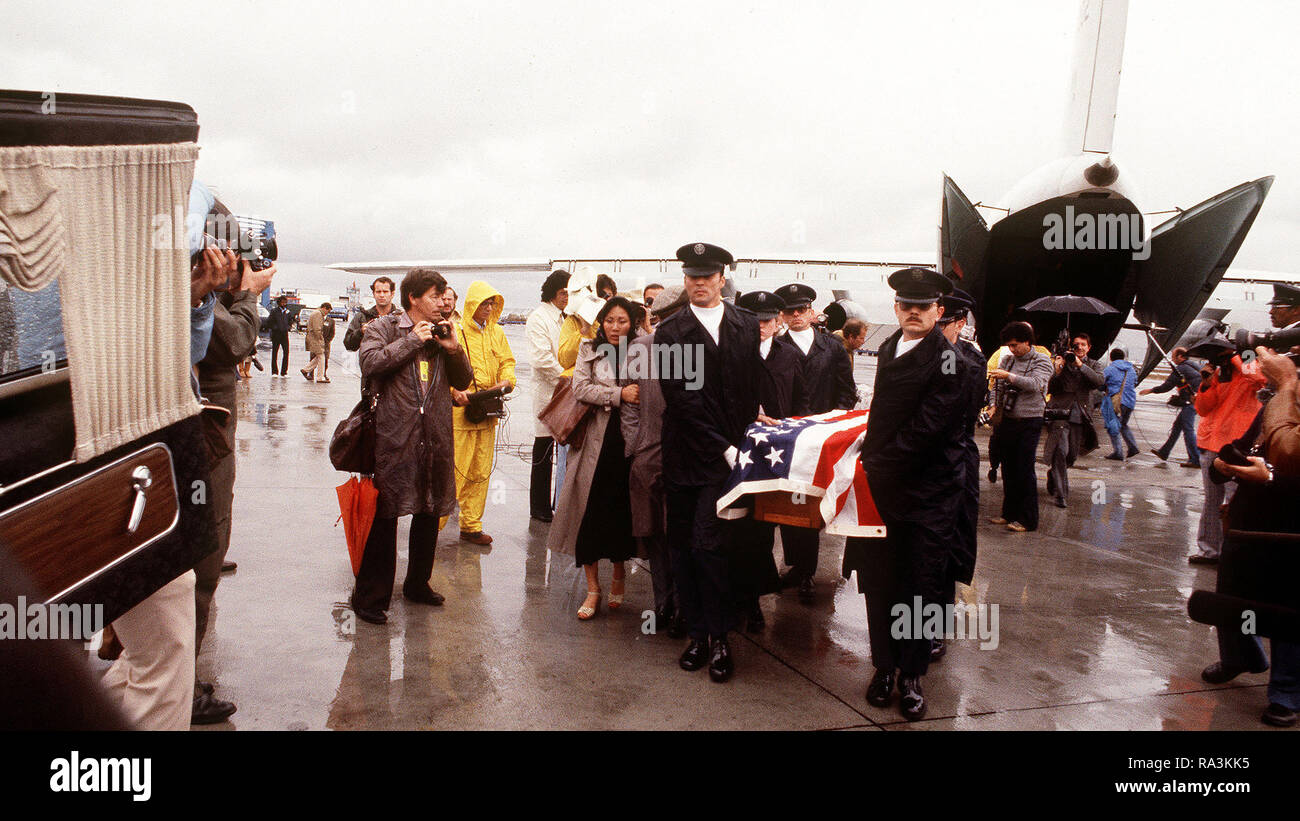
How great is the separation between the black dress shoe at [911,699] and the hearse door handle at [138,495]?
318 centimetres

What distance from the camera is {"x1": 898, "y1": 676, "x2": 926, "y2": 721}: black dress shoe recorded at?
363cm

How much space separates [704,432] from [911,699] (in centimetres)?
159

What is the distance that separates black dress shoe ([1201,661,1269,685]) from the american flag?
7.07 feet

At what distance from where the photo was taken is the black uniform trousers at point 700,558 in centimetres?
401

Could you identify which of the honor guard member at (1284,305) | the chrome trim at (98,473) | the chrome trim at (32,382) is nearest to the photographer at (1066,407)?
the honor guard member at (1284,305)

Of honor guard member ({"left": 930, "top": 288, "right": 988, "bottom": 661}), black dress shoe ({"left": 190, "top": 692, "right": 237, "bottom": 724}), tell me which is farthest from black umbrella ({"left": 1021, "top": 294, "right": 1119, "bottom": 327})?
black dress shoe ({"left": 190, "top": 692, "right": 237, "bottom": 724})

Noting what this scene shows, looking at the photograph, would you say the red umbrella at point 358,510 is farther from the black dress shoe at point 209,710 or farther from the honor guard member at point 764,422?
the honor guard member at point 764,422

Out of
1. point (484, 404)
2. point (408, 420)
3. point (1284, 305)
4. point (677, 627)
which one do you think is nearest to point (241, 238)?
point (408, 420)

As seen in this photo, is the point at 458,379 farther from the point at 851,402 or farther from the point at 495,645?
the point at 851,402

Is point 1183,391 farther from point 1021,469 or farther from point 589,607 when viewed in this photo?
point 589,607

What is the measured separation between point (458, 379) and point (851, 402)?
3.16m

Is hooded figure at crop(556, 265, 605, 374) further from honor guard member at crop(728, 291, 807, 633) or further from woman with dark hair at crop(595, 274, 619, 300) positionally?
honor guard member at crop(728, 291, 807, 633)

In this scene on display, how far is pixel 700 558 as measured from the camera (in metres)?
4.03
